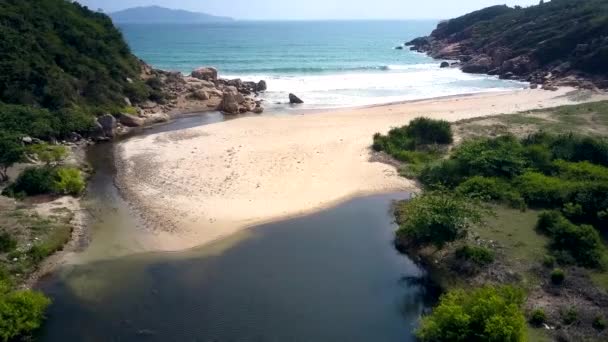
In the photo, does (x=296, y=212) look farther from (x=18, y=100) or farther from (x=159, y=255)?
(x=18, y=100)

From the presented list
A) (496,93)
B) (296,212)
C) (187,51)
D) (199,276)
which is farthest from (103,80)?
(187,51)

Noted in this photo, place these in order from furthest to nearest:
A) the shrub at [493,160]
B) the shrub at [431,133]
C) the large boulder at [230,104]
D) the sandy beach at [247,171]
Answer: the large boulder at [230,104] < the shrub at [431,133] < the shrub at [493,160] < the sandy beach at [247,171]

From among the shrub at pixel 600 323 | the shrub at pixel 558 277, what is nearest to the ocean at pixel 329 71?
the shrub at pixel 558 277

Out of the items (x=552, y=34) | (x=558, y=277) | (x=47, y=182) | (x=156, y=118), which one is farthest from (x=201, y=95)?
(x=552, y=34)

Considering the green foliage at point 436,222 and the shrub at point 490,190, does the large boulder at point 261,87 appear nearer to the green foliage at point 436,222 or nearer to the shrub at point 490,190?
the shrub at point 490,190

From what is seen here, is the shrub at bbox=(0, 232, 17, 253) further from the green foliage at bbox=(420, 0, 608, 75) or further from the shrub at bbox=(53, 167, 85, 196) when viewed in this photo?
the green foliage at bbox=(420, 0, 608, 75)

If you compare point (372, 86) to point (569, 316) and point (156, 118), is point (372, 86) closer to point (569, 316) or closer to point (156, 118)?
point (156, 118)
